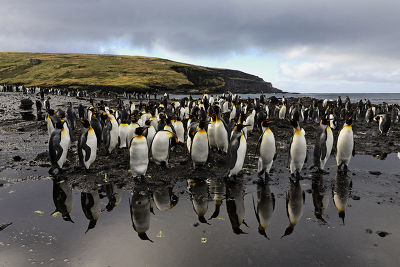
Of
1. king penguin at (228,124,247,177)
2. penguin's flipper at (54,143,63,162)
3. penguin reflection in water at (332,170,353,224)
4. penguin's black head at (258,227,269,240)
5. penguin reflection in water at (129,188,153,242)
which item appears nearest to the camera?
penguin's black head at (258,227,269,240)

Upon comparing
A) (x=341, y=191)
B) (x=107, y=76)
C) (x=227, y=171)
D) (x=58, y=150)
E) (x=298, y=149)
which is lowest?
(x=341, y=191)

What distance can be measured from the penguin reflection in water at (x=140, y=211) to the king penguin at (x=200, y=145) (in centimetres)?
217

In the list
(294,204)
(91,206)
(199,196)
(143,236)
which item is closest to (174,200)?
(199,196)

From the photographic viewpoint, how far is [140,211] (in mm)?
5895

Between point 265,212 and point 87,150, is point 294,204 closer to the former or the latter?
point 265,212

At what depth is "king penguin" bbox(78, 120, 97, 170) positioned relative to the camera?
8.02 metres

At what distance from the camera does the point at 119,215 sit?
18.7ft

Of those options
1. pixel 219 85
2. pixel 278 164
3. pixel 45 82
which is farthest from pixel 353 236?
pixel 219 85

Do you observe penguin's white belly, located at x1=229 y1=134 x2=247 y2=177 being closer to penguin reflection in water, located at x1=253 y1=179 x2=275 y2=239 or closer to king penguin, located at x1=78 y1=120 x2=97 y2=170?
penguin reflection in water, located at x1=253 y1=179 x2=275 y2=239

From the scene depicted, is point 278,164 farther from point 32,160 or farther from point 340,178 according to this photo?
point 32,160

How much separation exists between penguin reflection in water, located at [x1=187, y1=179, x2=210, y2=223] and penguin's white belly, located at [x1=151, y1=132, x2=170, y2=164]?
1305 millimetres

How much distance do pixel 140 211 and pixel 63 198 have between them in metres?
2.29

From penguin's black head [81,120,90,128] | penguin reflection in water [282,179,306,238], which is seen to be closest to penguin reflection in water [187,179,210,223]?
penguin reflection in water [282,179,306,238]

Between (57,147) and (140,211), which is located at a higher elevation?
(57,147)
